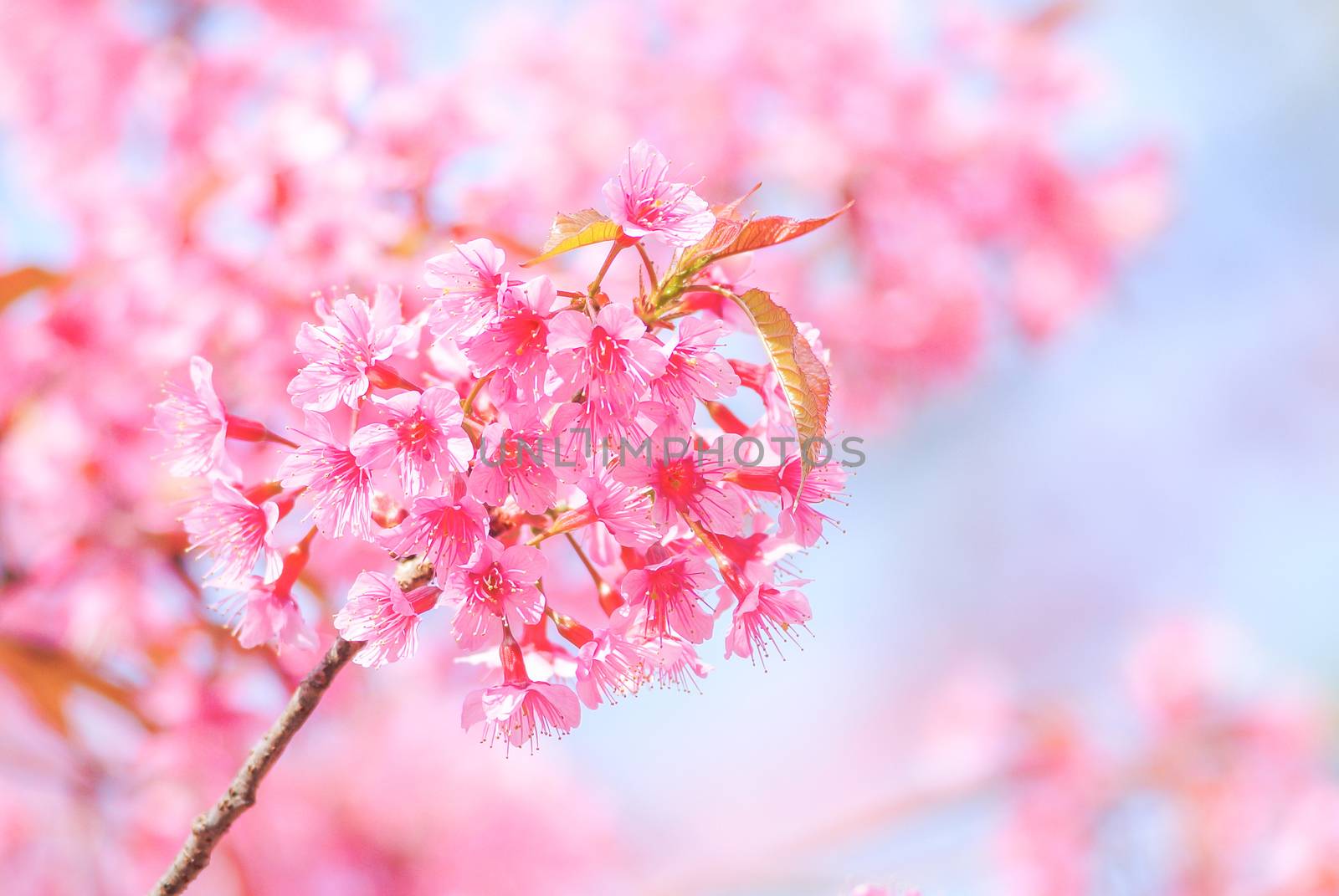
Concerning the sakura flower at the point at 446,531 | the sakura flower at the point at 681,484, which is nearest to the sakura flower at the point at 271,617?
the sakura flower at the point at 446,531

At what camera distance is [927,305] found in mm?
2699

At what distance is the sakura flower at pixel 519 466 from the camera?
0.58 metres

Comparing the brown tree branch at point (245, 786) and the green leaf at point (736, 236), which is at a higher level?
the green leaf at point (736, 236)

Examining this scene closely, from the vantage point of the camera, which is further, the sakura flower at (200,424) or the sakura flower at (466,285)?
the sakura flower at (200,424)

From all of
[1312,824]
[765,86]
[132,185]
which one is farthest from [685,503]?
[1312,824]

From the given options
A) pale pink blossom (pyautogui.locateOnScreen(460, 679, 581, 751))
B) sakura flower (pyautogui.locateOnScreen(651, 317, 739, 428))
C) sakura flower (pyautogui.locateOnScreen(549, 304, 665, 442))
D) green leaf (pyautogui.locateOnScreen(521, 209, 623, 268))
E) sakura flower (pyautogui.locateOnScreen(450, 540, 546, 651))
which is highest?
green leaf (pyautogui.locateOnScreen(521, 209, 623, 268))

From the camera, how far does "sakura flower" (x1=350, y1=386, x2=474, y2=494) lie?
583mm

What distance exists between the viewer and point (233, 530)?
68cm

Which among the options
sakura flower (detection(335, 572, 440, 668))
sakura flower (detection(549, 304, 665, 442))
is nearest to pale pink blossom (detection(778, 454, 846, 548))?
sakura flower (detection(549, 304, 665, 442))

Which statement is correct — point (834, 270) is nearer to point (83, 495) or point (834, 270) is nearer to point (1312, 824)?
point (83, 495)

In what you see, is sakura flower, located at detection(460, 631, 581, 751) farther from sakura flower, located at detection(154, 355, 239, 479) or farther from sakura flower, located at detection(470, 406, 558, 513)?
sakura flower, located at detection(154, 355, 239, 479)

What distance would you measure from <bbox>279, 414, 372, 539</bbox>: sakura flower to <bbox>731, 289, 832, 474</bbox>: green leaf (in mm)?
241

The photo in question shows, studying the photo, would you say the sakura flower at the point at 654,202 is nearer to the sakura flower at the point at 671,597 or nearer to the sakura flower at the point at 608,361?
the sakura flower at the point at 608,361

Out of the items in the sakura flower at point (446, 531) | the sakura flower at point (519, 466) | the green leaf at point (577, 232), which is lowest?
the sakura flower at point (446, 531)
